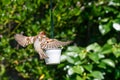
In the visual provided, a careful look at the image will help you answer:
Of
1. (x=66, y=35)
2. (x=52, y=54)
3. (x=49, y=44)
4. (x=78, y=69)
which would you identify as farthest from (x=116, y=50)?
(x=49, y=44)

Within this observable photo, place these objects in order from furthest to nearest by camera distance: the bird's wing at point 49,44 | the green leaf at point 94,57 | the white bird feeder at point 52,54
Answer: the green leaf at point 94,57 → the white bird feeder at point 52,54 → the bird's wing at point 49,44

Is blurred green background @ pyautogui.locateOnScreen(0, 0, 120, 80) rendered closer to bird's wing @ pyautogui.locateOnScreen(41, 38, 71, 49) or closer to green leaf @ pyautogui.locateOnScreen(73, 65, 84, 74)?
green leaf @ pyautogui.locateOnScreen(73, 65, 84, 74)

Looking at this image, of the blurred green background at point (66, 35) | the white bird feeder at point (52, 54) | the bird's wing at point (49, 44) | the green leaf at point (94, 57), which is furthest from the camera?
the blurred green background at point (66, 35)

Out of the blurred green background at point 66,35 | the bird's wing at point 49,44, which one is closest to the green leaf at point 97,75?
the blurred green background at point 66,35

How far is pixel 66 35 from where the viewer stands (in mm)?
3531

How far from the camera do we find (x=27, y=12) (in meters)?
3.44

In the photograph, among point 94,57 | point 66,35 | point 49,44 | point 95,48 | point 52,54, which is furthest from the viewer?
Answer: point 66,35

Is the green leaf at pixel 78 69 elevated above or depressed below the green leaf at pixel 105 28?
below

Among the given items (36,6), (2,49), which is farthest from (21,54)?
(36,6)

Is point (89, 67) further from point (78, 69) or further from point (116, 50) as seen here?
point (116, 50)

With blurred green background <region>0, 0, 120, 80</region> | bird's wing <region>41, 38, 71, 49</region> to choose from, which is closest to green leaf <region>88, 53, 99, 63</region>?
blurred green background <region>0, 0, 120, 80</region>

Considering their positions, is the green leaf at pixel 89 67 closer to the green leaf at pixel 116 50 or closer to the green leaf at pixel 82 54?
the green leaf at pixel 82 54

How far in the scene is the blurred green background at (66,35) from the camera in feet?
10.6

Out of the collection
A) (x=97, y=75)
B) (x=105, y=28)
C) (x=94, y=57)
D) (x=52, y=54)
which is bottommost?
(x=97, y=75)
